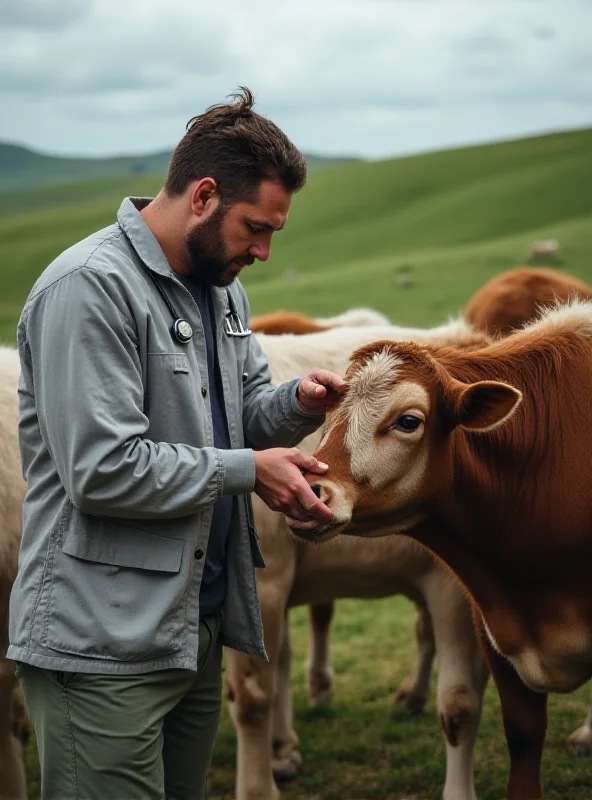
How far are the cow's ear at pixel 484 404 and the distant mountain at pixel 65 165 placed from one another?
76.7 m

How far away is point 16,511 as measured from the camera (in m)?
4.51

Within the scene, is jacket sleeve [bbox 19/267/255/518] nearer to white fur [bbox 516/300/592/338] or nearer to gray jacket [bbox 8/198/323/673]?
gray jacket [bbox 8/198/323/673]

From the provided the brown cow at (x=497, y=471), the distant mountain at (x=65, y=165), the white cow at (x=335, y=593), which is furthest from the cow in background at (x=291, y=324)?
the distant mountain at (x=65, y=165)

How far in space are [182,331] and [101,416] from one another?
454 millimetres

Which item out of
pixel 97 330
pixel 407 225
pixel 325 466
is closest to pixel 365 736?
pixel 325 466

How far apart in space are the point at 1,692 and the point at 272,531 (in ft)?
5.00

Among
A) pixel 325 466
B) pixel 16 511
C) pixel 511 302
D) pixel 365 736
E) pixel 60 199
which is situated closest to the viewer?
pixel 325 466

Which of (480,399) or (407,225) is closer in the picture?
(480,399)

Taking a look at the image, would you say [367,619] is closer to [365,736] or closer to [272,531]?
[365,736]

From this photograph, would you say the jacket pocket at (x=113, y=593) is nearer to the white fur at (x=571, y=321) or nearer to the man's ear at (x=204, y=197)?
the man's ear at (x=204, y=197)

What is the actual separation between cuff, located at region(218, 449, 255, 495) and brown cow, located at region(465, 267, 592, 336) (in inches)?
167

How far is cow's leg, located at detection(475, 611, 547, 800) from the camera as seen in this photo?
14.5ft

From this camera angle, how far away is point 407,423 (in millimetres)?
3496

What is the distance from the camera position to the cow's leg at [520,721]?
4.41 m
